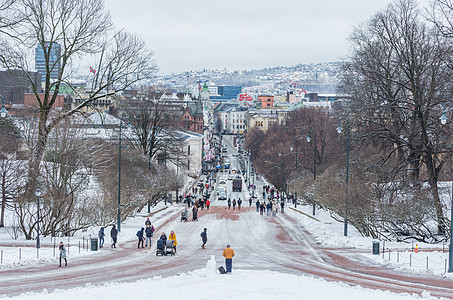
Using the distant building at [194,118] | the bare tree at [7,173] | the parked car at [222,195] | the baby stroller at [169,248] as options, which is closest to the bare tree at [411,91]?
the baby stroller at [169,248]

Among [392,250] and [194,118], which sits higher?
[194,118]

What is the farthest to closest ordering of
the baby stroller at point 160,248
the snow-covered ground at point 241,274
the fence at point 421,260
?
the baby stroller at point 160,248 < the fence at point 421,260 < the snow-covered ground at point 241,274

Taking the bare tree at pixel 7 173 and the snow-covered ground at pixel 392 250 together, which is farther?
the bare tree at pixel 7 173

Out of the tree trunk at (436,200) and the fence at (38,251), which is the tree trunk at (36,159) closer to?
the fence at (38,251)

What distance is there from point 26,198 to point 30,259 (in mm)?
7796

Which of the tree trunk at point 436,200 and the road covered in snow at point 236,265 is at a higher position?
the tree trunk at point 436,200

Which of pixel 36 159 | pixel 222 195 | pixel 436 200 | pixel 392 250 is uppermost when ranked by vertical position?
pixel 36 159

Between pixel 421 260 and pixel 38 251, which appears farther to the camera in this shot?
pixel 38 251

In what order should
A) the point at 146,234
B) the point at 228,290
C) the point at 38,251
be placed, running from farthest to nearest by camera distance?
the point at 146,234
the point at 38,251
the point at 228,290

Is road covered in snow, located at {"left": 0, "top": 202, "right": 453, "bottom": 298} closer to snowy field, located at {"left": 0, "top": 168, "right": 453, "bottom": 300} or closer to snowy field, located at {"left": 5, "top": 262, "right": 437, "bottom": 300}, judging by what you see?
snowy field, located at {"left": 0, "top": 168, "right": 453, "bottom": 300}

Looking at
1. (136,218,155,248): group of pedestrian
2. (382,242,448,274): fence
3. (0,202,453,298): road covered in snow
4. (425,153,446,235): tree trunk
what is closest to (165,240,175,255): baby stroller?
(0,202,453,298): road covered in snow

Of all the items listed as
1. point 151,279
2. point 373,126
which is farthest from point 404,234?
point 151,279

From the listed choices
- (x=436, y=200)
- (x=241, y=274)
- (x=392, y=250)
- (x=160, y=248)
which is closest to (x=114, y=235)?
(x=160, y=248)

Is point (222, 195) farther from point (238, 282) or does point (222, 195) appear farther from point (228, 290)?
point (228, 290)
